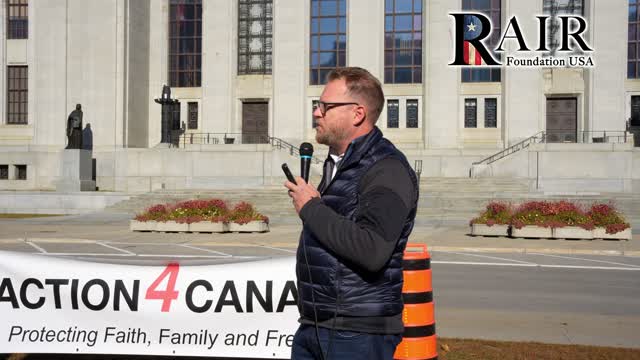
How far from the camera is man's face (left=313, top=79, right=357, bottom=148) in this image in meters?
3.55

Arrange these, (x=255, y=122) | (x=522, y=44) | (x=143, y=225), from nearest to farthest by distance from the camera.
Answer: (x=143, y=225) → (x=522, y=44) → (x=255, y=122)

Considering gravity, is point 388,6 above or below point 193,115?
above

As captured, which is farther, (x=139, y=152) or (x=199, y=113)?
(x=199, y=113)

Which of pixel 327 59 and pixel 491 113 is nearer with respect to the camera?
pixel 491 113

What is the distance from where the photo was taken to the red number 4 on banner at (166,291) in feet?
22.8

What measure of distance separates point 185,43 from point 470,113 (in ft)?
77.6

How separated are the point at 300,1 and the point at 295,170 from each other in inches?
610

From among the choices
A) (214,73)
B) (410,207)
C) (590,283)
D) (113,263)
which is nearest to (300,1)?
(214,73)

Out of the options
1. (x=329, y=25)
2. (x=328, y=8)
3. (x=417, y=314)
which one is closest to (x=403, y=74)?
(x=329, y=25)

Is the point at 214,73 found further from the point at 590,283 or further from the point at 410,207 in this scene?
the point at 410,207

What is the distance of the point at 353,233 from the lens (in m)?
3.24

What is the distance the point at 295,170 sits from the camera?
4528 cm

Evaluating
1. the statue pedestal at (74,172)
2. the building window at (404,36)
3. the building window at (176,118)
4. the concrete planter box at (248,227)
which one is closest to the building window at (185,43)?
the building window at (176,118)

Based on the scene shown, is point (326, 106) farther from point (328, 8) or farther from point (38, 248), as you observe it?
point (328, 8)
